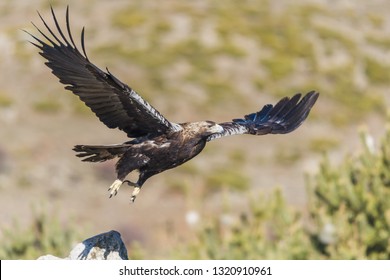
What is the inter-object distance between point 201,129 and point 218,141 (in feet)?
210

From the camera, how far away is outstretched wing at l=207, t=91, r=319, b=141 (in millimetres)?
14039

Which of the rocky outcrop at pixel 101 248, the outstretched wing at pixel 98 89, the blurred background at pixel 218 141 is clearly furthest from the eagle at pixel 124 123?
the blurred background at pixel 218 141

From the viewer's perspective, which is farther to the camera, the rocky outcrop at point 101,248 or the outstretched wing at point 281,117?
the outstretched wing at point 281,117

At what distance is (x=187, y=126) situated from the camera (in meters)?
10.8

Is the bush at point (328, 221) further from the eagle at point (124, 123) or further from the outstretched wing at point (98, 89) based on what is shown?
the outstretched wing at point (98, 89)

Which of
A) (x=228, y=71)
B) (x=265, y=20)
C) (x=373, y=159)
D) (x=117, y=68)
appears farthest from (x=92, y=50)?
(x=373, y=159)

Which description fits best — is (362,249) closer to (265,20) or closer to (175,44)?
(175,44)

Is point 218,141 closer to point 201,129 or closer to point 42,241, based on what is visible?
point 42,241

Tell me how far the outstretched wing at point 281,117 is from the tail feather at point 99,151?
268cm

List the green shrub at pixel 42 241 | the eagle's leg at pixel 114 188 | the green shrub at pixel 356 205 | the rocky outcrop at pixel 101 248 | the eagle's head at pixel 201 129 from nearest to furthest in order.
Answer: the eagle's leg at pixel 114 188, the eagle's head at pixel 201 129, the rocky outcrop at pixel 101 248, the green shrub at pixel 42 241, the green shrub at pixel 356 205

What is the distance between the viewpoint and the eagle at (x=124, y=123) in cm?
1051

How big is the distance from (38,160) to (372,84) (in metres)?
44.0

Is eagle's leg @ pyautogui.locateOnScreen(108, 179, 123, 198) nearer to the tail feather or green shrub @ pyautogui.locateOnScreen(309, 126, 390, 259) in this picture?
the tail feather

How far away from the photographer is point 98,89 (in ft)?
38.0
